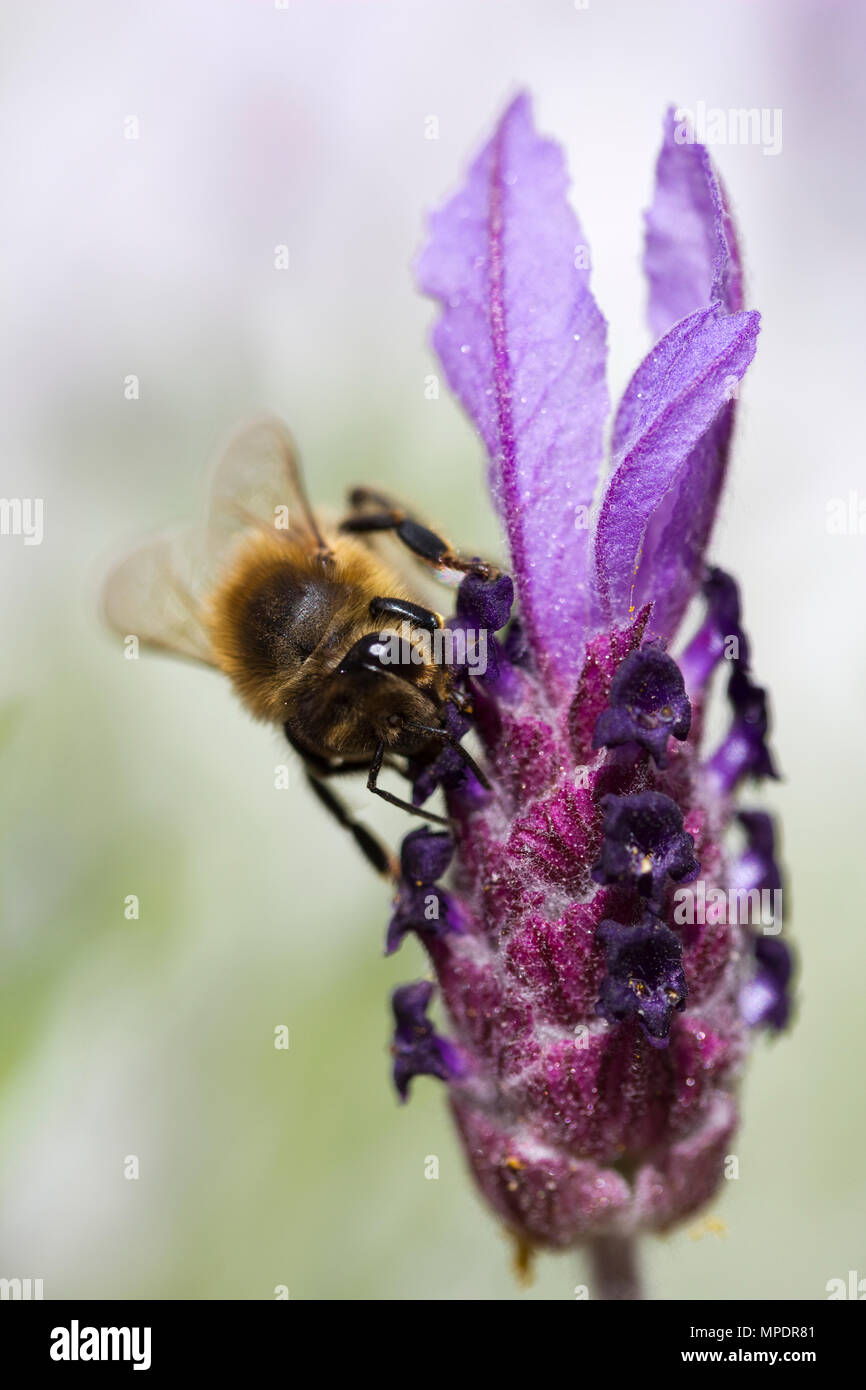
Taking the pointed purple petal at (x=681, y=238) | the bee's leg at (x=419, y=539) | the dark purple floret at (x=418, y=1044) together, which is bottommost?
the dark purple floret at (x=418, y=1044)

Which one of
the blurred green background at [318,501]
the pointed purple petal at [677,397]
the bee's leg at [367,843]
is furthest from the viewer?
the blurred green background at [318,501]

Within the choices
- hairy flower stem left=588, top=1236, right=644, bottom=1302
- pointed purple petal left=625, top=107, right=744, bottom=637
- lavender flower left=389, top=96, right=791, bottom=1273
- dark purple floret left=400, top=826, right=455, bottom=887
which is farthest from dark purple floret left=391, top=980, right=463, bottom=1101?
pointed purple petal left=625, top=107, right=744, bottom=637

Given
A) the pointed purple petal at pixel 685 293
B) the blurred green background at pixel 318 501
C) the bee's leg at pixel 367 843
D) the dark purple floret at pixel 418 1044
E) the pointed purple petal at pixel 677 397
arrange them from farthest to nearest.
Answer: the blurred green background at pixel 318 501
the bee's leg at pixel 367 843
the dark purple floret at pixel 418 1044
the pointed purple petal at pixel 685 293
the pointed purple petal at pixel 677 397

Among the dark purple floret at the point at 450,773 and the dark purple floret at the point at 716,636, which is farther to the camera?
the dark purple floret at the point at 716,636

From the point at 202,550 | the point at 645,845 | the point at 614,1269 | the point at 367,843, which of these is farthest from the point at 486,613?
the point at 614,1269

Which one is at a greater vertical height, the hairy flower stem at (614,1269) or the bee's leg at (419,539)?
the bee's leg at (419,539)

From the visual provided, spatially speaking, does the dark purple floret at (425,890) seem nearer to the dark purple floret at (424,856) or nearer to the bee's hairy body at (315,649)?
the dark purple floret at (424,856)

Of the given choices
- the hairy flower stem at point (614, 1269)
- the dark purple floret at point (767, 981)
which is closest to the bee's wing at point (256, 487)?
the dark purple floret at point (767, 981)

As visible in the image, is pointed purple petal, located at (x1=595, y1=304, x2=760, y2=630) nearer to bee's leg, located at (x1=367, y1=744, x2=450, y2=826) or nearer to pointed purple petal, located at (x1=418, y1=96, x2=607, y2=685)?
pointed purple petal, located at (x1=418, y1=96, x2=607, y2=685)

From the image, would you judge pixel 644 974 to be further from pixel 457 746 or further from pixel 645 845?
pixel 457 746
